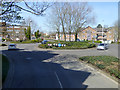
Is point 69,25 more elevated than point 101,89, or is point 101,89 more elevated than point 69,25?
point 69,25

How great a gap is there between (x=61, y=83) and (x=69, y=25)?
31531mm

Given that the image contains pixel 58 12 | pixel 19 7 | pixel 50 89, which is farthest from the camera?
pixel 58 12

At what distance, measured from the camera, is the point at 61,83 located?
8.30 meters

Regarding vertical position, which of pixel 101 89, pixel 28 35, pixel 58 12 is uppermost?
pixel 58 12

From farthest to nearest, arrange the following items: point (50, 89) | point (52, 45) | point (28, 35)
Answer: point (28, 35), point (52, 45), point (50, 89)

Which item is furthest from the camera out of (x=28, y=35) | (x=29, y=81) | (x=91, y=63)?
(x=28, y=35)

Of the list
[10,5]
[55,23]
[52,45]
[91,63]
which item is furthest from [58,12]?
[10,5]

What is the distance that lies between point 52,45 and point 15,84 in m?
25.1

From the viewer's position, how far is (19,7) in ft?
31.7

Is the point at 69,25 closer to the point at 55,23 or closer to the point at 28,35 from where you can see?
the point at 55,23

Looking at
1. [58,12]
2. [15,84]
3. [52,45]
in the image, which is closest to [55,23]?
[58,12]

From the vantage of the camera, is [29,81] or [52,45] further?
[52,45]

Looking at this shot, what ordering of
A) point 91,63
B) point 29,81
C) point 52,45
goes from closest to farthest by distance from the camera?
point 29,81, point 91,63, point 52,45

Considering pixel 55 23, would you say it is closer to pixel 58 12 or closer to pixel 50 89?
pixel 58 12
